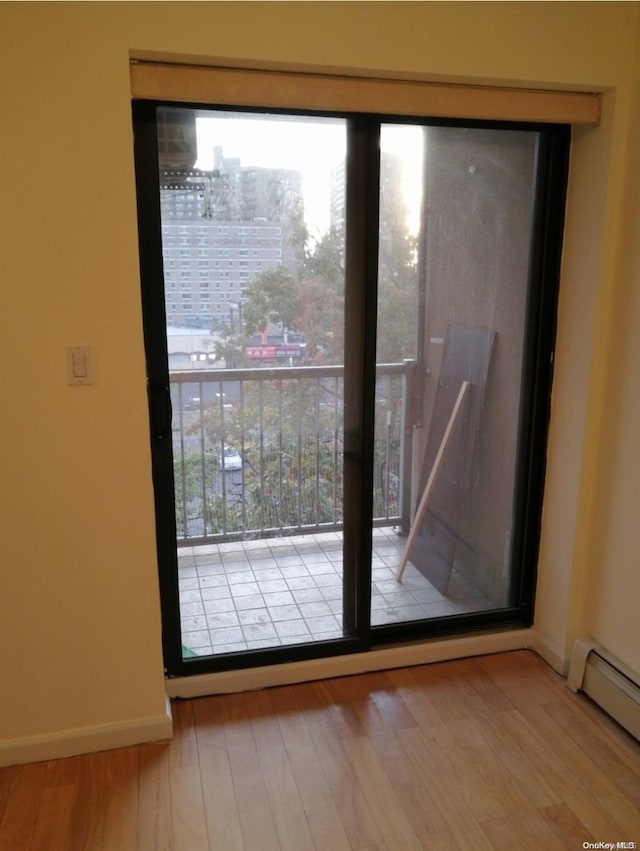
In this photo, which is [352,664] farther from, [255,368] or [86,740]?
[255,368]

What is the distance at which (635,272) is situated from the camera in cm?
210

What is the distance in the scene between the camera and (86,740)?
2068 mm

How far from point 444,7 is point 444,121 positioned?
34 centimetres

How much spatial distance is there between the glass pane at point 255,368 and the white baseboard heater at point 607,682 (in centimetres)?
87

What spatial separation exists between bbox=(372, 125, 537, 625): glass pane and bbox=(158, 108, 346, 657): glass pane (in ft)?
0.65

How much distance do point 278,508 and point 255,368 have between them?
527 millimetres

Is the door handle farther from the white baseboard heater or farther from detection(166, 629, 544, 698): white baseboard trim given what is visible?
the white baseboard heater

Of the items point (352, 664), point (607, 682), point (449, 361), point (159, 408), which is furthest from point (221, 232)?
point (607, 682)

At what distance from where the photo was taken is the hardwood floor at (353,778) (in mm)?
1767

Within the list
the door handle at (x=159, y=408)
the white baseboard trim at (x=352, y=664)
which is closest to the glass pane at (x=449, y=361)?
the white baseboard trim at (x=352, y=664)

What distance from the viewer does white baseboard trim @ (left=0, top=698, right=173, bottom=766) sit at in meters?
2.02

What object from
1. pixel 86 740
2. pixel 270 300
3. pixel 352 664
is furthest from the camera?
pixel 352 664

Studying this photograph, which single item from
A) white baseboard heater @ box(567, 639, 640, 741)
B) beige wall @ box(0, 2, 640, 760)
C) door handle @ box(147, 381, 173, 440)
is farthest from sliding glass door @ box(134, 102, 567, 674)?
white baseboard heater @ box(567, 639, 640, 741)

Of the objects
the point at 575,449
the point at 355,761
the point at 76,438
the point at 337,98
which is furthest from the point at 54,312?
the point at 575,449
